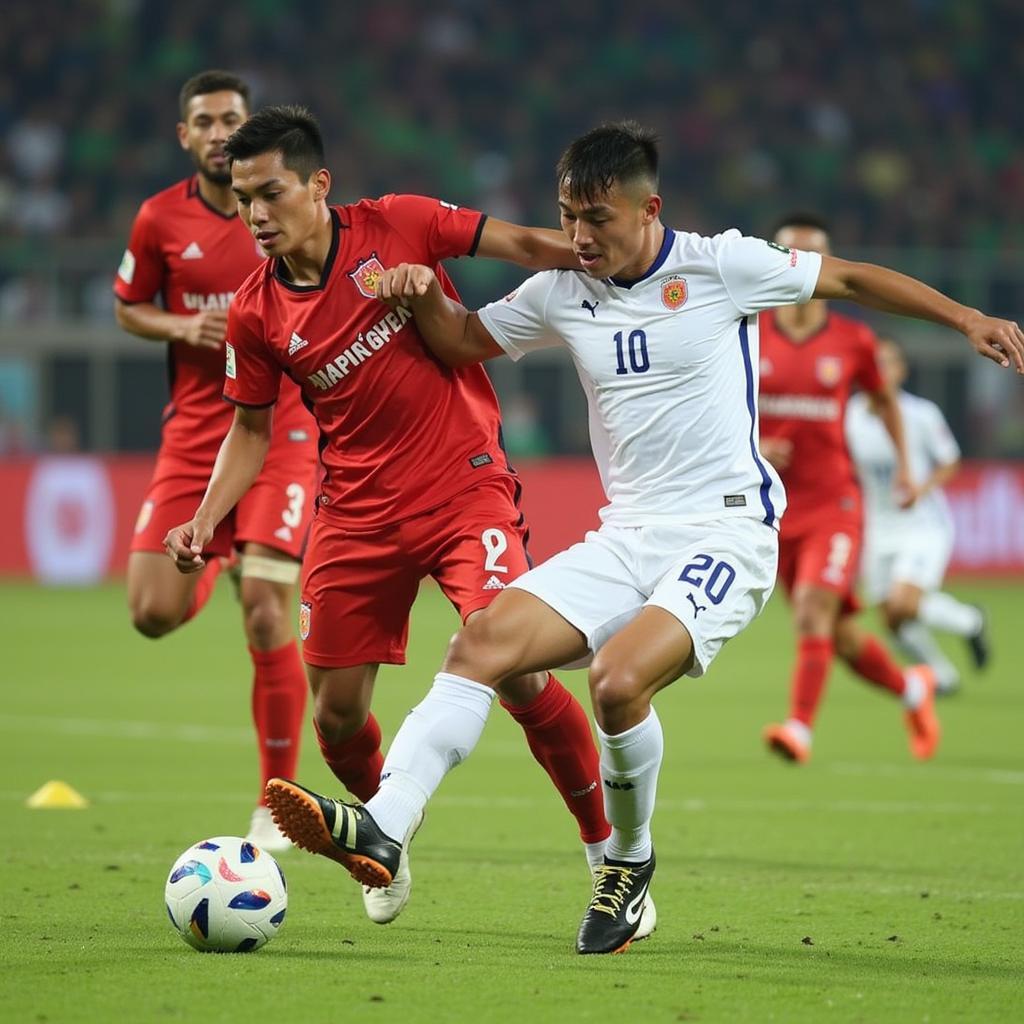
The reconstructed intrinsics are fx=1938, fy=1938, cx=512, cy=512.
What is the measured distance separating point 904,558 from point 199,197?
23.3 ft

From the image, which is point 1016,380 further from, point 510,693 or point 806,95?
point 510,693

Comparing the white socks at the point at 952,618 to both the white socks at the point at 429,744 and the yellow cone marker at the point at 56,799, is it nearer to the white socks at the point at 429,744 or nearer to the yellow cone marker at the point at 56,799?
the yellow cone marker at the point at 56,799

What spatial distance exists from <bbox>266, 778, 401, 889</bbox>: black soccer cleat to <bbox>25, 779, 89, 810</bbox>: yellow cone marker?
3657 mm

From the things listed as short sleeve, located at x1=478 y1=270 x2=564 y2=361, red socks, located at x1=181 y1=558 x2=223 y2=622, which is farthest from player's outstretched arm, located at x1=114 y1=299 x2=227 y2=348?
short sleeve, located at x1=478 y1=270 x2=564 y2=361

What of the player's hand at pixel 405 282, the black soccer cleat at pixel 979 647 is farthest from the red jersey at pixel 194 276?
the black soccer cleat at pixel 979 647

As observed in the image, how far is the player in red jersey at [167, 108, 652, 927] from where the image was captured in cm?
569

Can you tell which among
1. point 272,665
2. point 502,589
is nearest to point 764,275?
point 502,589

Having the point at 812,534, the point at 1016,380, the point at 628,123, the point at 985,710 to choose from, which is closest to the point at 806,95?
the point at 1016,380

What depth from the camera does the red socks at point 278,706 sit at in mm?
7270

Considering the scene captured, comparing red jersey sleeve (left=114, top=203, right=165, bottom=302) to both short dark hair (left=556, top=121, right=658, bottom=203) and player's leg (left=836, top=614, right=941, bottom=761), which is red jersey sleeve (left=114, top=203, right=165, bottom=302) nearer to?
short dark hair (left=556, top=121, right=658, bottom=203)

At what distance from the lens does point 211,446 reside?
7539mm

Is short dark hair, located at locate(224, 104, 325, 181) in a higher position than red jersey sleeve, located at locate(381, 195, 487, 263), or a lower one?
higher

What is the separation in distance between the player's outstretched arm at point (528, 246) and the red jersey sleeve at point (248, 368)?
723 mm

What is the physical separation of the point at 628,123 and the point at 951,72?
24089mm
